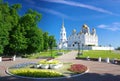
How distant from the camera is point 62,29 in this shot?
567 ft

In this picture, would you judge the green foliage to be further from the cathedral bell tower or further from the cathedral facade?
the cathedral facade

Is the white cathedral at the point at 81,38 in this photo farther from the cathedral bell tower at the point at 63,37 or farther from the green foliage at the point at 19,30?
the green foliage at the point at 19,30

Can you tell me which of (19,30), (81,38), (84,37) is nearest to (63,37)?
(81,38)

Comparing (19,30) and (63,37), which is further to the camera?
(63,37)

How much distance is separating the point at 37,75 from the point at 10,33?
32.4 meters

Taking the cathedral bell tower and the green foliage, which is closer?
the green foliage

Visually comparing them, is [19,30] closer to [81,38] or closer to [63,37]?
[81,38]

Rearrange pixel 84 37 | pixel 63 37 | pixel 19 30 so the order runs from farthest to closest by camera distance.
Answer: pixel 63 37
pixel 84 37
pixel 19 30

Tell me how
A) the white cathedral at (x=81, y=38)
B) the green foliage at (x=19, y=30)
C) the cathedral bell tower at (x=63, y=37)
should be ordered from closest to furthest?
the green foliage at (x=19, y=30) < the cathedral bell tower at (x=63, y=37) < the white cathedral at (x=81, y=38)

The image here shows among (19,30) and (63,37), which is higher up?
(63,37)

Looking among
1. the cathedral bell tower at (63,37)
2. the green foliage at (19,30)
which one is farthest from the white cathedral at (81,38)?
the green foliage at (19,30)

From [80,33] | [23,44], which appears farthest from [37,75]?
[80,33]

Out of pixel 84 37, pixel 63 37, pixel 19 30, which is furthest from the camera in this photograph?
pixel 63 37

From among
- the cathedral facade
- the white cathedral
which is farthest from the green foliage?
the cathedral facade
